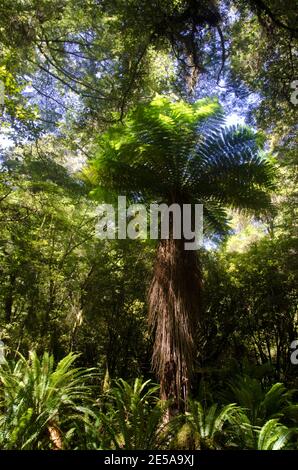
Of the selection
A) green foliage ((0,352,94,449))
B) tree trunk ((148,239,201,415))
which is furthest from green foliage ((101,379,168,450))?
green foliage ((0,352,94,449))

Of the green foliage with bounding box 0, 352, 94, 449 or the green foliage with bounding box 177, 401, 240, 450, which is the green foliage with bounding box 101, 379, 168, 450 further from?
the green foliage with bounding box 0, 352, 94, 449

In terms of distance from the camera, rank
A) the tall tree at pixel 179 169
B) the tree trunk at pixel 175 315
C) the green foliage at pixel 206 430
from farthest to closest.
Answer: the tall tree at pixel 179 169 < the tree trunk at pixel 175 315 < the green foliage at pixel 206 430

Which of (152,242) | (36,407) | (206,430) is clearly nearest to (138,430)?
(206,430)

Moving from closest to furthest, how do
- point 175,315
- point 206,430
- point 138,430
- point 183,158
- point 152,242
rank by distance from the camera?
point 138,430 → point 206,430 → point 175,315 → point 183,158 → point 152,242

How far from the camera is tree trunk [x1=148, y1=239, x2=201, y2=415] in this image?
2.74 m

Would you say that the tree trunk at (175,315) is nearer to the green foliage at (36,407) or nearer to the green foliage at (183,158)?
the green foliage at (183,158)

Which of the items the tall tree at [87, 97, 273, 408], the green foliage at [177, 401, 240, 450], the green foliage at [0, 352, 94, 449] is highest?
the tall tree at [87, 97, 273, 408]

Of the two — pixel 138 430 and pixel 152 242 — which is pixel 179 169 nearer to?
pixel 152 242

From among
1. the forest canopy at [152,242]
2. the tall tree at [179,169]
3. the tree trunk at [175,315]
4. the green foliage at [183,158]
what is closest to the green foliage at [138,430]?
the forest canopy at [152,242]

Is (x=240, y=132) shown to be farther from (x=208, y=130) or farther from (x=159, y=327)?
(x=159, y=327)

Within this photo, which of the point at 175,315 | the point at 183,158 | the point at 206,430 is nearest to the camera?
the point at 206,430

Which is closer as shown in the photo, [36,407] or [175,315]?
[36,407]

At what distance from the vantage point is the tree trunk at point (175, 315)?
274 centimetres

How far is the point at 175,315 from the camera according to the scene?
9.31ft
